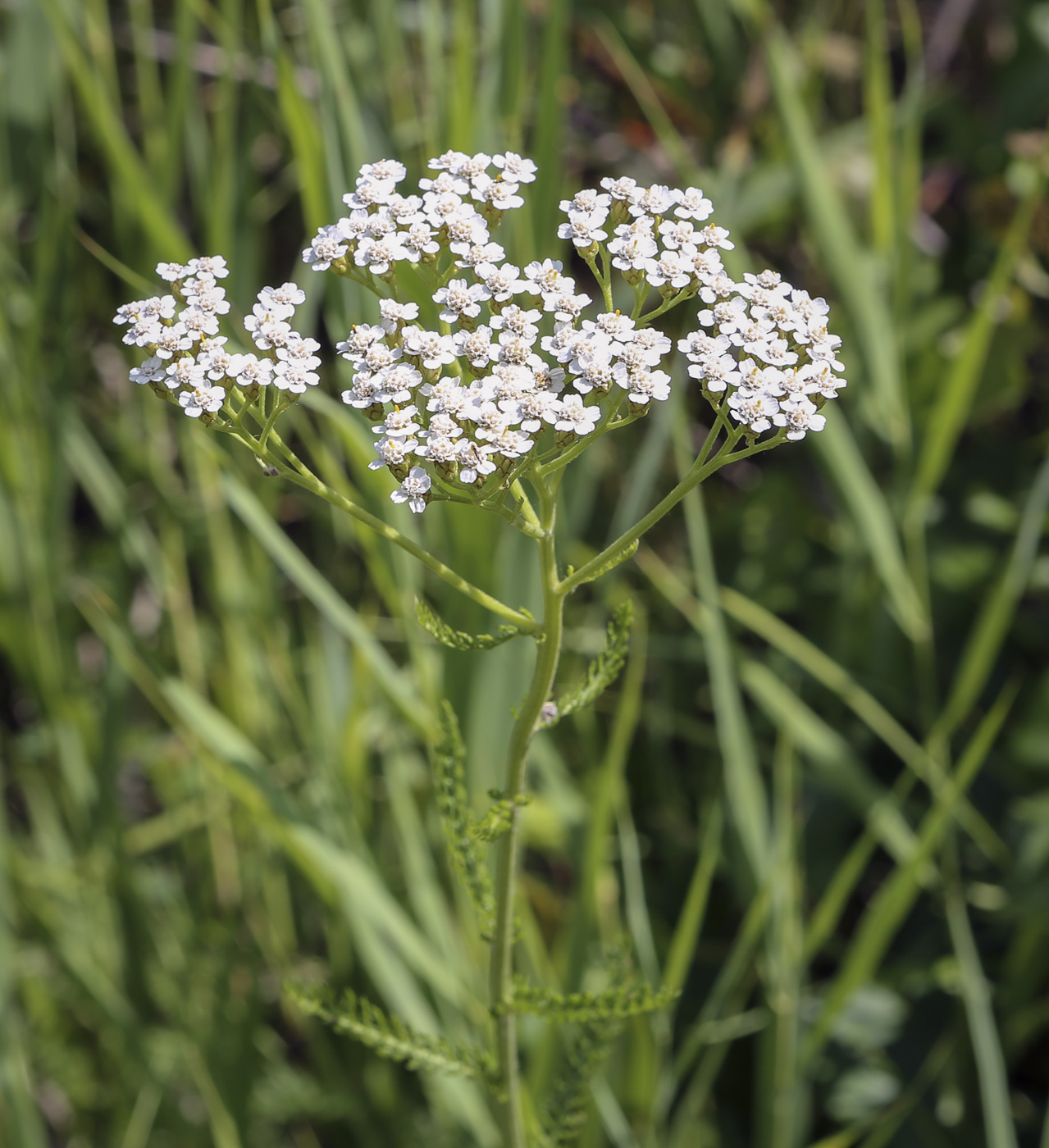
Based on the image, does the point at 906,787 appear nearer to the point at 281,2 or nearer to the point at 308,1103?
the point at 308,1103

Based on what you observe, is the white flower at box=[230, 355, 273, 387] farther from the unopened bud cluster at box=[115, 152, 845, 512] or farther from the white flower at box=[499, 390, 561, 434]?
the white flower at box=[499, 390, 561, 434]

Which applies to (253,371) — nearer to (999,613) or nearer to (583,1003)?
(583,1003)

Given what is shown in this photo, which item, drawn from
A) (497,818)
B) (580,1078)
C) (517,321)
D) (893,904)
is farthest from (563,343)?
(893,904)

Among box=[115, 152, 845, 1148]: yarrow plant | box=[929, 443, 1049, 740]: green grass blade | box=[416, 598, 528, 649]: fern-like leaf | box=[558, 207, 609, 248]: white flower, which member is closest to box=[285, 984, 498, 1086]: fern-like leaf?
box=[115, 152, 845, 1148]: yarrow plant

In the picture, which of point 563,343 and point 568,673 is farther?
point 568,673

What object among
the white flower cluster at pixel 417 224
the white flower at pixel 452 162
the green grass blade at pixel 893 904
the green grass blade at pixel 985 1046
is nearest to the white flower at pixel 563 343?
A: the white flower cluster at pixel 417 224

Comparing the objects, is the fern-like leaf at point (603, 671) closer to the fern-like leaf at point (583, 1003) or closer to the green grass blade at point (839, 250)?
the fern-like leaf at point (583, 1003)
